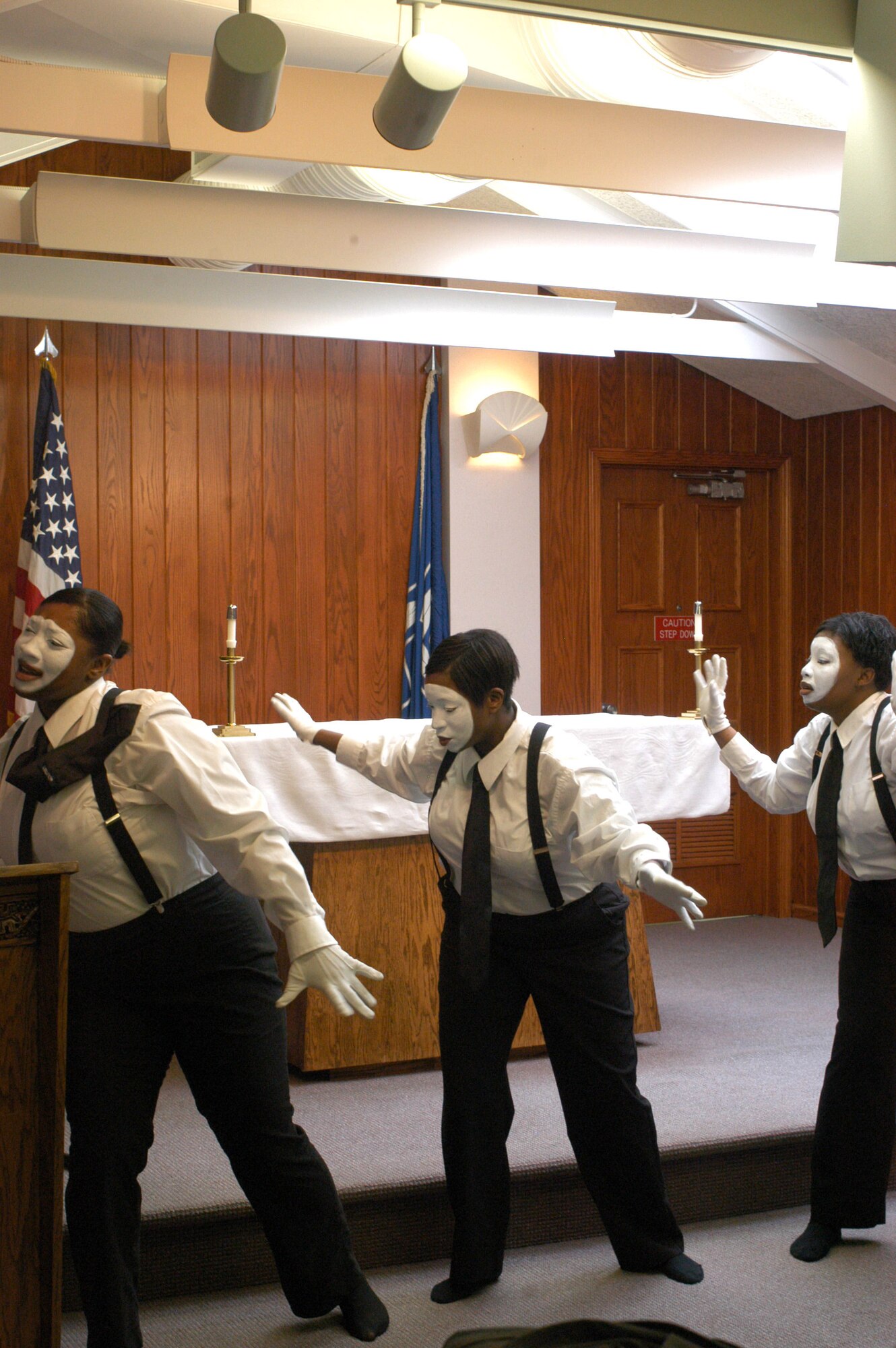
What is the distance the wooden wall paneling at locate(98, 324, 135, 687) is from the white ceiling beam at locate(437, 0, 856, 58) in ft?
10.1

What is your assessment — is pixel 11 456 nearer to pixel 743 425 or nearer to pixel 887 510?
pixel 743 425

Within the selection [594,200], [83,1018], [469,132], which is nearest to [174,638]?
[594,200]

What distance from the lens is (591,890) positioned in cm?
277

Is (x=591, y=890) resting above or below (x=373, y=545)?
below

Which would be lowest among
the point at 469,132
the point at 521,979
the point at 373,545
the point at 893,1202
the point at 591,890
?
the point at 893,1202

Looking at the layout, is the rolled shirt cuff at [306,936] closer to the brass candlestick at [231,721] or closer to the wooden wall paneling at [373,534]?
the brass candlestick at [231,721]

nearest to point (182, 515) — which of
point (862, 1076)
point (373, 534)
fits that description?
point (373, 534)

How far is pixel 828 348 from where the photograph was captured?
5.46 m

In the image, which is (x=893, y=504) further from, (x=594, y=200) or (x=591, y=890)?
(x=591, y=890)

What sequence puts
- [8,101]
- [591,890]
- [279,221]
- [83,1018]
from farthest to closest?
[279,221], [8,101], [591,890], [83,1018]

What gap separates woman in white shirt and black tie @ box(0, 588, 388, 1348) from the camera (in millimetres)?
2295

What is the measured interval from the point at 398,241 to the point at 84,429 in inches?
68.6

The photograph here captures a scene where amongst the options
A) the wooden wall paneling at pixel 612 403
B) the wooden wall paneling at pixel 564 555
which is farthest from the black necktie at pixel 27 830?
the wooden wall paneling at pixel 612 403

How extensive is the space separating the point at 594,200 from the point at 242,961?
137 inches
